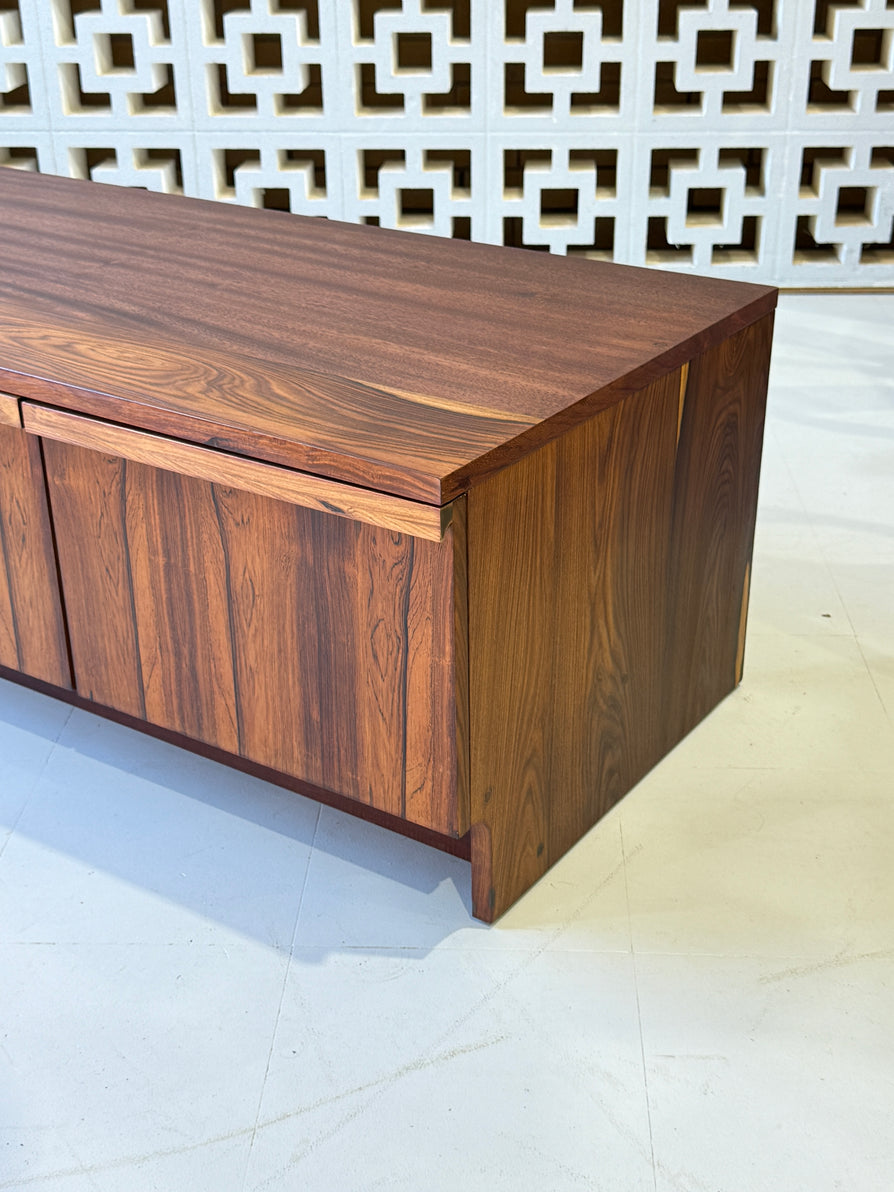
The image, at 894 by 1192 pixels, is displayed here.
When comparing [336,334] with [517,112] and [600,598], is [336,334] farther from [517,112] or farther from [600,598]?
[517,112]

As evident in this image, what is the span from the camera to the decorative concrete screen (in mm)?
3328

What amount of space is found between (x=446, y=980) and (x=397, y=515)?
0.50 metres

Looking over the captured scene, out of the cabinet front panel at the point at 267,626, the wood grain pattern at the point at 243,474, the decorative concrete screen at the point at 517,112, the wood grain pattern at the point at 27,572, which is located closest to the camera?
the wood grain pattern at the point at 243,474

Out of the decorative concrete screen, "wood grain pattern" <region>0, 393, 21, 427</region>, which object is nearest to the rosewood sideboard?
"wood grain pattern" <region>0, 393, 21, 427</region>

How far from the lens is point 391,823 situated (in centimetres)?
155

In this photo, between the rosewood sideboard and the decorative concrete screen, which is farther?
the decorative concrete screen

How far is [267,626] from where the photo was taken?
138cm

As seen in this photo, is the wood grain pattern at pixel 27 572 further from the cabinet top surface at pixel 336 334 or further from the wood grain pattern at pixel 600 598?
the wood grain pattern at pixel 600 598

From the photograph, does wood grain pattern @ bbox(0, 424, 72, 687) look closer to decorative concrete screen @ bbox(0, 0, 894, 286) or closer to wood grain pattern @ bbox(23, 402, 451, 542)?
wood grain pattern @ bbox(23, 402, 451, 542)

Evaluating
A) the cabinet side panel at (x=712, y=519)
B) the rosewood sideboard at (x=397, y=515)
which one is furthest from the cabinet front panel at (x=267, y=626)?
the cabinet side panel at (x=712, y=519)

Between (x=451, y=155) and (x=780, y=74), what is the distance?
0.95 meters

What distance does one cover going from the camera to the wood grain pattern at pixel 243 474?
1.14 meters

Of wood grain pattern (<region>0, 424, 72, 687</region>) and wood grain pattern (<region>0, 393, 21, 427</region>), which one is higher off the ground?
wood grain pattern (<region>0, 393, 21, 427</region>)

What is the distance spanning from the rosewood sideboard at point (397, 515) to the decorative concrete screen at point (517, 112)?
1.85 metres
